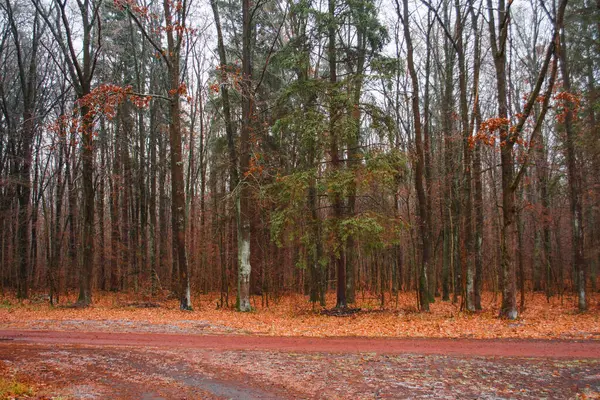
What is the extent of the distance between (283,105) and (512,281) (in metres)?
10.2

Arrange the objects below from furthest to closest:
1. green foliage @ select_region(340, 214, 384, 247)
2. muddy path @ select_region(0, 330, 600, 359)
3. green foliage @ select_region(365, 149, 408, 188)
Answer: green foliage @ select_region(365, 149, 408, 188) < green foliage @ select_region(340, 214, 384, 247) < muddy path @ select_region(0, 330, 600, 359)

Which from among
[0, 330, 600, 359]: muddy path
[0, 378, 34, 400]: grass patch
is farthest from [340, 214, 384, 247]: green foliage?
[0, 378, 34, 400]: grass patch

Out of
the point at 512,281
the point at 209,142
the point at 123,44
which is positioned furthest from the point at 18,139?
the point at 512,281

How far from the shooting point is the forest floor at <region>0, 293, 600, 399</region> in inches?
249

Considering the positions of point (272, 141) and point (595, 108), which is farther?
point (272, 141)

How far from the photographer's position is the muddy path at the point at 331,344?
8820mm

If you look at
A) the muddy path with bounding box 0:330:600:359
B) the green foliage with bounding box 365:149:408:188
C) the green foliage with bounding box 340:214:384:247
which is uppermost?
the green foliage with bounding box 365:149:408:188

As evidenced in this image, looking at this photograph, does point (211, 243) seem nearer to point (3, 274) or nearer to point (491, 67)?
point (3, 274)

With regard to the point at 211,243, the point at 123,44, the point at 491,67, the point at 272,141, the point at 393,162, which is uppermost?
the point at 123,44

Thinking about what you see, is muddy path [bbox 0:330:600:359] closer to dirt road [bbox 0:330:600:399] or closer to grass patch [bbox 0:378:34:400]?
dirt road [bbox 0:330:600:399]

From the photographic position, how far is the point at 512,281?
13.6m

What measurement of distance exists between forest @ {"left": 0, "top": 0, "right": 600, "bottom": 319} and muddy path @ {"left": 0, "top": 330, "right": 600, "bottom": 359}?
4532 millimetres

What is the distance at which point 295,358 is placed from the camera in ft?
27.4

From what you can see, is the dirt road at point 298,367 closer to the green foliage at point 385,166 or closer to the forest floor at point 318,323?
the forest floor at point 318,323
